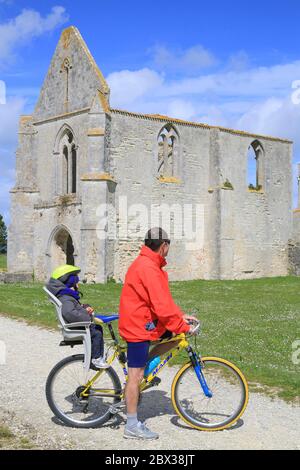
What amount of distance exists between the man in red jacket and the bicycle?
20 centimetres

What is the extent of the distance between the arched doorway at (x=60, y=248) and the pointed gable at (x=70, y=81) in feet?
18.6

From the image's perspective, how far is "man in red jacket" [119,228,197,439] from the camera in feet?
16.5

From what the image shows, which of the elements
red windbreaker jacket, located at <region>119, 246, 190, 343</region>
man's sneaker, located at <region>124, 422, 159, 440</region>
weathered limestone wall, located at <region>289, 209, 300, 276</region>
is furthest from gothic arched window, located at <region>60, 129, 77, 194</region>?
man's sneaker, located at <region>124, 422, 159, 440</region>

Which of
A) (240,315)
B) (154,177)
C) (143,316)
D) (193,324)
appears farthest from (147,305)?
(154,177)

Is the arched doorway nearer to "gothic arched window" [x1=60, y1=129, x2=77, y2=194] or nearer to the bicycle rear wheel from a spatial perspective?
"gothic arched window" [x1=60, y1=129, x2=77, y2=194]

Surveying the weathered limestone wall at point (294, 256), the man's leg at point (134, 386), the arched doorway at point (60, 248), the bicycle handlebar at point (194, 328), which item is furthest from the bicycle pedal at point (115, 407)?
the weathered limestone wall at point (294, 256)

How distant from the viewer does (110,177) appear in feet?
77.3

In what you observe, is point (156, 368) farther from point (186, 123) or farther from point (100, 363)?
point (186, 123)

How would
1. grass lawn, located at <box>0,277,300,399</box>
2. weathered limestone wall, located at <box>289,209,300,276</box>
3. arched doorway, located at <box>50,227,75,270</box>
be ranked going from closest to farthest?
grass lawn, located at <box>0,277,300,399</box>
arched doorway, located at <box>50,227,75,270</box>
weathered limestone wall, located at <box>289,209,300,276</box>

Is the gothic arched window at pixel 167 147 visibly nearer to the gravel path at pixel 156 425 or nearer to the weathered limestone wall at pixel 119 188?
the weathered limestone wall at pixel 119 188

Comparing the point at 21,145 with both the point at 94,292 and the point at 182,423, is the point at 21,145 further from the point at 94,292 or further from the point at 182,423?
the point at 182,423

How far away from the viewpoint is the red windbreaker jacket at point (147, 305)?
5.02 meters

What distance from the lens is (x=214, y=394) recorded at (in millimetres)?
5520
